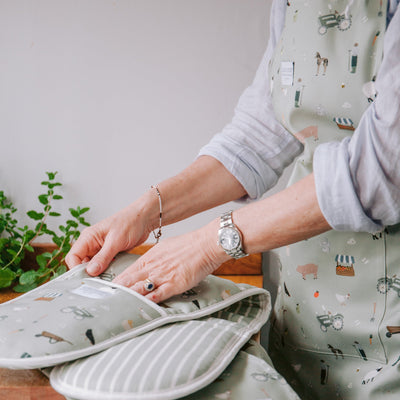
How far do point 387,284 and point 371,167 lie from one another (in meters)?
0.22

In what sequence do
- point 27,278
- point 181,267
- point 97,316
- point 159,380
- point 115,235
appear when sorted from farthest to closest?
point 27,278, point 115,235, point 181,267, point 97,316, point 159,380

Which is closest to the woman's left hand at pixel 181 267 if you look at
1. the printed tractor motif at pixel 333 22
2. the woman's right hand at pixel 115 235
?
the woman's right hand at pixel 115 235

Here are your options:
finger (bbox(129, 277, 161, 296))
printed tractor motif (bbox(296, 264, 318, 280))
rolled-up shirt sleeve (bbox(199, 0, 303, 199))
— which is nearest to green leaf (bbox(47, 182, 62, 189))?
rolled-up shirt sleeve (bbox(199, 0, 303, 199))

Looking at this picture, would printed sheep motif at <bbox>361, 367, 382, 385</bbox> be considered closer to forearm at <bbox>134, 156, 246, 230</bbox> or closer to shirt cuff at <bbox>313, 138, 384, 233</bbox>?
shirt cuff at <bbox>313, 138, 384, 233</bbox>

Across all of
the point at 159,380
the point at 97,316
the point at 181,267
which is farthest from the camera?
the point at 181,267

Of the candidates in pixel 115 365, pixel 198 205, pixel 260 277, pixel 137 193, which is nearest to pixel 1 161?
pixel 137 193

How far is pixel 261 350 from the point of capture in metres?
0.61

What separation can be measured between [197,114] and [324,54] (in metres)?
0.58

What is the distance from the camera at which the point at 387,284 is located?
25.6 inches

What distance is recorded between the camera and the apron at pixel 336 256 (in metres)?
0.64

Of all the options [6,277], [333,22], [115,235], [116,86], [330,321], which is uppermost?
[333,22]

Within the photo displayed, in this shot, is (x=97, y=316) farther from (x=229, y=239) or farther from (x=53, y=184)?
(x=53, y=184)

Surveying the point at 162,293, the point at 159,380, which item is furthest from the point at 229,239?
the point at 159,380

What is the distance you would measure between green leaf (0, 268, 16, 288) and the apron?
29.7 inches
